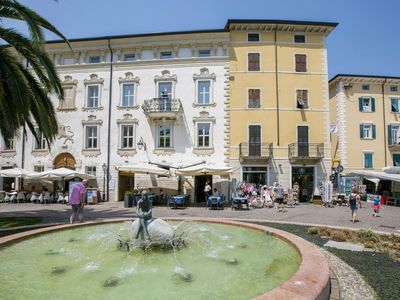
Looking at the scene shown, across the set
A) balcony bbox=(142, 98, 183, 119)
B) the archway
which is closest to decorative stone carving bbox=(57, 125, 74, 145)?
the archway

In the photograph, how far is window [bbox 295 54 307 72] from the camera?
84.4ft

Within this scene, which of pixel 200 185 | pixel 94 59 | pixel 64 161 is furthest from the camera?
pixel 94 59

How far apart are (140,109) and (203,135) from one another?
606cm

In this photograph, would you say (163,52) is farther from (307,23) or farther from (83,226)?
(83,226)

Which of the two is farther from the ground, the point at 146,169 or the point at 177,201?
the point at 146,169

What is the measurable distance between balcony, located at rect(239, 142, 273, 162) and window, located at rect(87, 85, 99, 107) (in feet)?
45.0

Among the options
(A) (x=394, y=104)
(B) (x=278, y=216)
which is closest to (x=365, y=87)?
(A) (x=394, y=104)

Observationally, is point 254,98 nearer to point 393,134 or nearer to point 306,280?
point 393,134

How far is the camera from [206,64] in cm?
2539

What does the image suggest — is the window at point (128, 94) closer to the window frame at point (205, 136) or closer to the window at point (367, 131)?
the window frame at point (205, 136)

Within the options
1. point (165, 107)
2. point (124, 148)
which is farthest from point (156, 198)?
point (165, 107)

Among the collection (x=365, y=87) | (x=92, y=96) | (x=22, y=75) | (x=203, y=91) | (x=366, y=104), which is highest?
(x=365, y=87)

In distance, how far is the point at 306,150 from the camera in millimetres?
24734

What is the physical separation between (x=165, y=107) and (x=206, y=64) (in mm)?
5181
